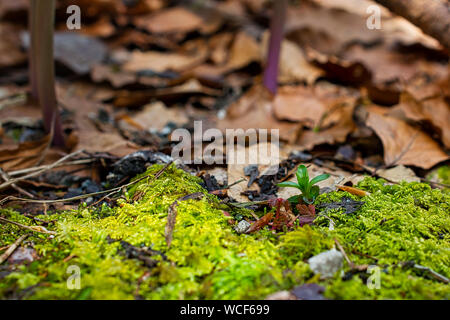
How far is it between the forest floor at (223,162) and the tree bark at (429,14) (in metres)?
0.38

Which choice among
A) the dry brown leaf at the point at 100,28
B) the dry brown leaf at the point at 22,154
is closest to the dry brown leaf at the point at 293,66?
the dry brown leaf at the point at 100,28

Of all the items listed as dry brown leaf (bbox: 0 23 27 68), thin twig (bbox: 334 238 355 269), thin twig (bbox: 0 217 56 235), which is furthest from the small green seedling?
dry brown leaf (bbox: 0 23 27 68)

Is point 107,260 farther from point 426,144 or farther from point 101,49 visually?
point 101,49

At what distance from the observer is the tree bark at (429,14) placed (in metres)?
A: 1.97

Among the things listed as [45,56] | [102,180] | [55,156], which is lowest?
[102,180]

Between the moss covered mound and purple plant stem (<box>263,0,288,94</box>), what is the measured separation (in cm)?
157

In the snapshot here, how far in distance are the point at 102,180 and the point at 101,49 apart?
2.03m

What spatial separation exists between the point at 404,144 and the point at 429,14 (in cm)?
70

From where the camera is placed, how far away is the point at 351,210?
1383 mm

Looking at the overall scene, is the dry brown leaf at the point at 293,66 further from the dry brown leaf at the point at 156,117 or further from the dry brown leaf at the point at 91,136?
the dry brown leaf at the point at 91,136

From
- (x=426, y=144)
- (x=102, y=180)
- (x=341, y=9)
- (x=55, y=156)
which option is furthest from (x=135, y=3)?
(x=426, y=144)

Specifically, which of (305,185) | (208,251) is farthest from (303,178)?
(208,251)

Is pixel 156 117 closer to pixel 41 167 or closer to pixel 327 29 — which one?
pixel 41 167

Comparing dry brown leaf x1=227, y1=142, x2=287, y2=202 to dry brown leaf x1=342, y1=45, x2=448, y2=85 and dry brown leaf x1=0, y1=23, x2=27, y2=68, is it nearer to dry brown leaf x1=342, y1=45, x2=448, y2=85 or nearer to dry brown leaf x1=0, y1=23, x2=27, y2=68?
dry brown leaf x1=342, y1=45, x2=448, y2=85
